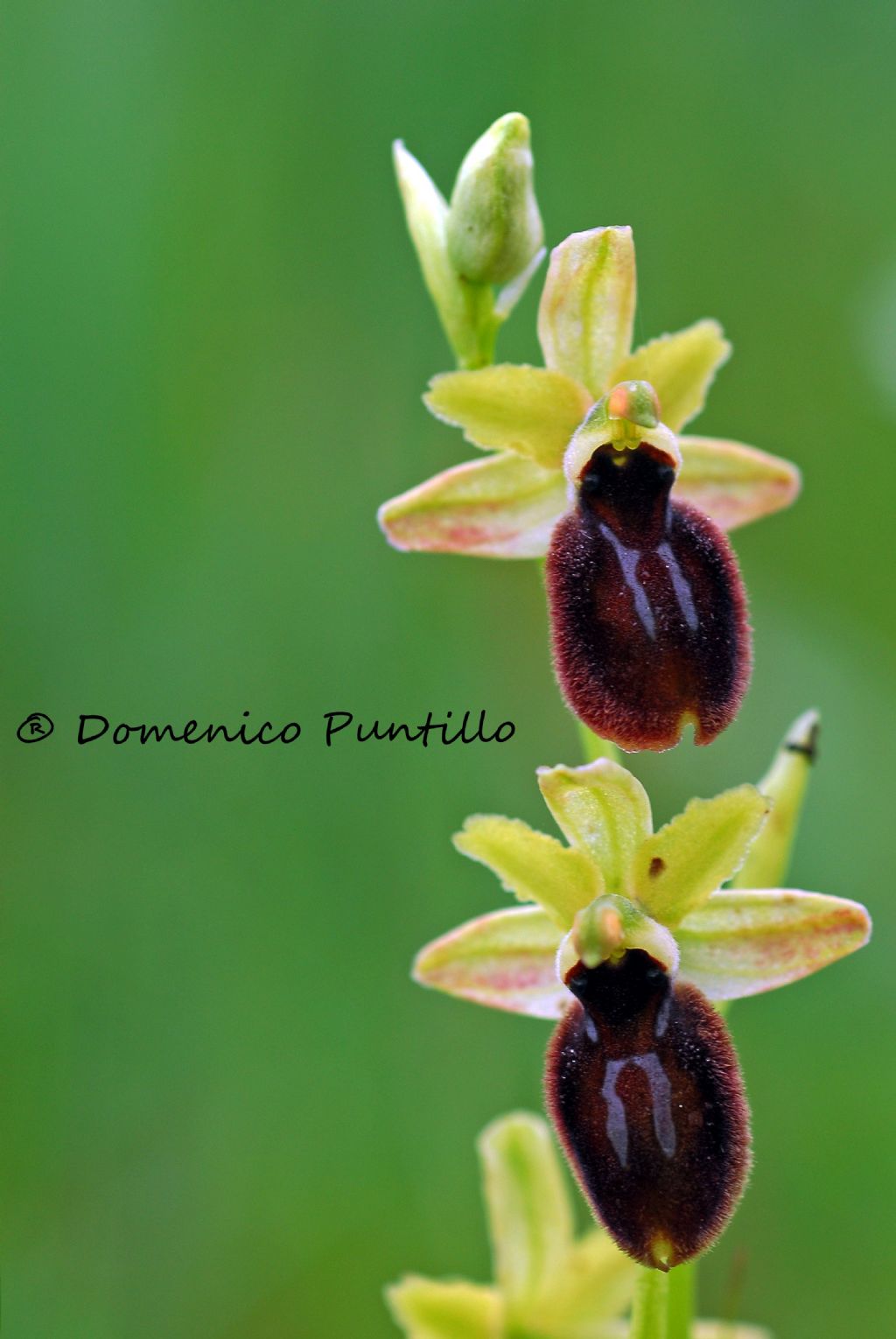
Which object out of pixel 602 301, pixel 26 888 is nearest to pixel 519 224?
pixel 602 301

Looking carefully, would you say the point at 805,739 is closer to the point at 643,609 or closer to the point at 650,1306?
the point at 643,609

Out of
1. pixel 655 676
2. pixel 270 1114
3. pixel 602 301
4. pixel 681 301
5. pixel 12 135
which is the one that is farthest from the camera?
pixel 681 301

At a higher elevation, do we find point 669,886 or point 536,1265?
point 669,886

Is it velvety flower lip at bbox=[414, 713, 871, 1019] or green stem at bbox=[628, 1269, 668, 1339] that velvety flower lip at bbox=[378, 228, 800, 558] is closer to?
velvety flower lip at bbox=[414, 713, 871, 1019]

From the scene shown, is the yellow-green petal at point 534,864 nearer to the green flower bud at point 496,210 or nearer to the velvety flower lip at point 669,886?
the velvety flower lip at point 669,886

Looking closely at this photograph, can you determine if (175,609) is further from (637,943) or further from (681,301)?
(637,943)

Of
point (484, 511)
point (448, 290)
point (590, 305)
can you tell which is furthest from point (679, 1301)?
A: point (448, 290)
